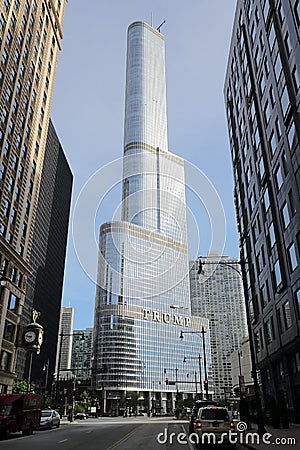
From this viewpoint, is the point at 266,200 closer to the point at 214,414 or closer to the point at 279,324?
the point at 279,324

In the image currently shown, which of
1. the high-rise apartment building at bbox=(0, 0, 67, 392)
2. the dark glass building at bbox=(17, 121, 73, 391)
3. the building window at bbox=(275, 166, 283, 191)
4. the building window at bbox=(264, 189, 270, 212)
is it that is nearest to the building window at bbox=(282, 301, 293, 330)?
the building window at bbox=(264, 189, 270, 212)

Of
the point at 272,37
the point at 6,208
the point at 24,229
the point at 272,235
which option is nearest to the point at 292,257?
the point at 272,235

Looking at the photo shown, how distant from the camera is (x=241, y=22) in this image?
5781 centimetres

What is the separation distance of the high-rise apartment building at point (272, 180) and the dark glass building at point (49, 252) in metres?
83.2

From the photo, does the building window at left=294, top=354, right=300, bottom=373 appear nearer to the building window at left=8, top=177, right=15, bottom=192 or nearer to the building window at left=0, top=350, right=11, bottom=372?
the building window at left=0, top=350, right=11, bottom=372

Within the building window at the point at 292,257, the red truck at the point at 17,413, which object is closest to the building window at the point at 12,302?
the red truck at the point at 17,413

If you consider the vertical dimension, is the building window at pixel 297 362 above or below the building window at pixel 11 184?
below

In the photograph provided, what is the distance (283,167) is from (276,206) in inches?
172

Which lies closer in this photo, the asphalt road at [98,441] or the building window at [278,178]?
the asphalt road at [98,441]

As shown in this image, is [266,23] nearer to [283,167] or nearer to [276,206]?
[283,167]

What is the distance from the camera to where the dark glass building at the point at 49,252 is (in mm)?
126625

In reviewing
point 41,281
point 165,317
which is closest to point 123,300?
point 165,317

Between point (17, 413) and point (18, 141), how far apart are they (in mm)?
36230

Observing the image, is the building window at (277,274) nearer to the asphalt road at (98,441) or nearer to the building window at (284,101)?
the building window at (284,101)
